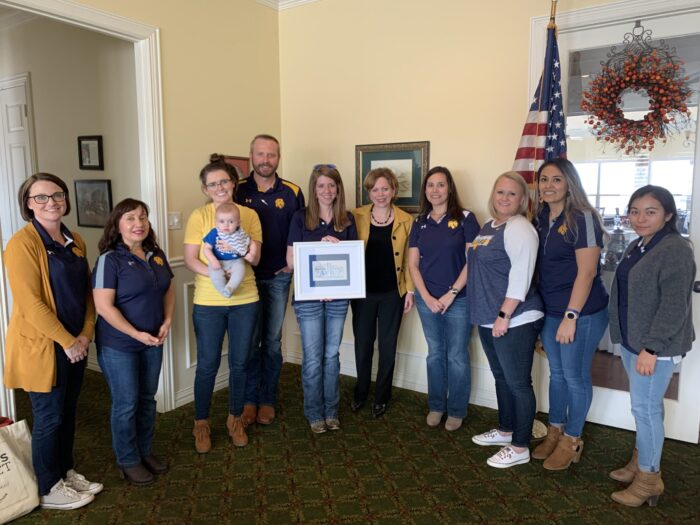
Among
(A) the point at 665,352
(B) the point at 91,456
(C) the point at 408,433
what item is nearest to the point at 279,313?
(C) the point at 408,433

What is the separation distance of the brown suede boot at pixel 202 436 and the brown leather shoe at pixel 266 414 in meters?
0.38

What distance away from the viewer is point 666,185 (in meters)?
3.07

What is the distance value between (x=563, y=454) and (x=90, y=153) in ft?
12.5

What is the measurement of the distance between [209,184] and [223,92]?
1.30 metres

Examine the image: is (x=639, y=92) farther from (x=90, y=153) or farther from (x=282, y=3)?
(x=90, y=153)

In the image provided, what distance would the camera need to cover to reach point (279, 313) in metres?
3.34

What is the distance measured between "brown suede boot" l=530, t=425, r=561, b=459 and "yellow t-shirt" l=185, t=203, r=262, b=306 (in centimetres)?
183

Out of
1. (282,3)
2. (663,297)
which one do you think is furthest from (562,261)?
(282,3)

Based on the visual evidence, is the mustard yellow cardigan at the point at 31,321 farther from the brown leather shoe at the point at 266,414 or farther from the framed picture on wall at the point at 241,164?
the framed picture on wall at the point at 241,164

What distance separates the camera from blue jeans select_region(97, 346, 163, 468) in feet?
8.23

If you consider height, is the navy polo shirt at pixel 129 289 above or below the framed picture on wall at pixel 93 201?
below

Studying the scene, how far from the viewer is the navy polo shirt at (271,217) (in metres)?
3.25

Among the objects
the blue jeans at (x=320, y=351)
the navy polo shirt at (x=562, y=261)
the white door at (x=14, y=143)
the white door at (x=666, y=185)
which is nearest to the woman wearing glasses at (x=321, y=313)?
the blue jeans at (x=320, y=351)

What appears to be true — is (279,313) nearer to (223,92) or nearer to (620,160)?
→ (223,92)
